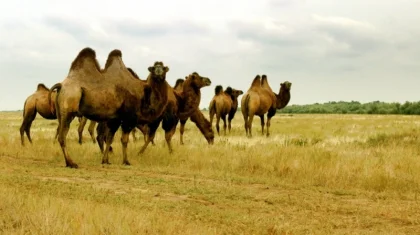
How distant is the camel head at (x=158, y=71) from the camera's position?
13016mm

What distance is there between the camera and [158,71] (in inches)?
512

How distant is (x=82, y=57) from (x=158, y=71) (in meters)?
1.89

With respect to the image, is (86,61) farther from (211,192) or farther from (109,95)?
(211,192)

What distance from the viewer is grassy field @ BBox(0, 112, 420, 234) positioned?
19.2 ft

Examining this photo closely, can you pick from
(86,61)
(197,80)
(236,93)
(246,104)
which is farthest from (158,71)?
(236,93)

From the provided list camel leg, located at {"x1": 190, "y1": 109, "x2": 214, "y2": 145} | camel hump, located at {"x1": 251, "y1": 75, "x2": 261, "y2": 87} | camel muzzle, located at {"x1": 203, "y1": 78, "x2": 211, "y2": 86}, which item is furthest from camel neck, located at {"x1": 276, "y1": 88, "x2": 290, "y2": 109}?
camel muzzle, located at {"x1": 203, "y1": 78, "x2": 211, "y2": 86}

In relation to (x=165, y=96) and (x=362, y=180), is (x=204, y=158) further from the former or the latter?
(x=362, y=180)

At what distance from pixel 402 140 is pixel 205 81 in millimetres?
8705

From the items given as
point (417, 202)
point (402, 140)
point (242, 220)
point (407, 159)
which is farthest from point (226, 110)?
point (242, 220)

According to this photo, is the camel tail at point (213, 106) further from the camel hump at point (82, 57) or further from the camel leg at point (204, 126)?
the camel hump at point (82, 57)

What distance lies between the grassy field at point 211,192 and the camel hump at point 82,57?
2382 millimetres

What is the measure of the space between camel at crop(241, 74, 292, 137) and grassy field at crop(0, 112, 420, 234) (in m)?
8.85

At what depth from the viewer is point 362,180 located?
1037 cm

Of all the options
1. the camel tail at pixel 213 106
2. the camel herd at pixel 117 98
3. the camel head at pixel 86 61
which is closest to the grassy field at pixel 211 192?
the camel herd at pixel 117 98
